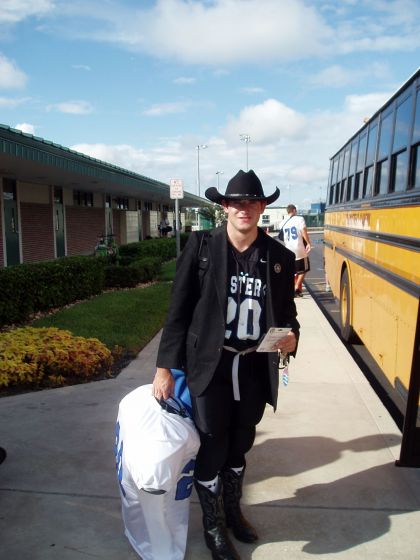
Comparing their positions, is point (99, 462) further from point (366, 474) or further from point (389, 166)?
point (389, 166)

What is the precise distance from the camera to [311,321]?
8766 mm

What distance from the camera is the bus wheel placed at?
7.29 metres

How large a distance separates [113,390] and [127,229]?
85.2 ft

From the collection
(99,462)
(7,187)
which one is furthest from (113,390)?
(7,187)

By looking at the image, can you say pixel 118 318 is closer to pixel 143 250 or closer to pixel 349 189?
pixel 349 189

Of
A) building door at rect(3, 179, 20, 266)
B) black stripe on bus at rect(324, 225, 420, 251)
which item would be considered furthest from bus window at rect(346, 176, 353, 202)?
building door at rect(3, 179, 20, 266)

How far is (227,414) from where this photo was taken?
9.12ft

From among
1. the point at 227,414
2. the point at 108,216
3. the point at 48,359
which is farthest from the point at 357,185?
the point at 108,216

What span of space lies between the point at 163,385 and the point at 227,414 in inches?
14.0

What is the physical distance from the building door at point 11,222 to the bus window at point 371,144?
38.9ft

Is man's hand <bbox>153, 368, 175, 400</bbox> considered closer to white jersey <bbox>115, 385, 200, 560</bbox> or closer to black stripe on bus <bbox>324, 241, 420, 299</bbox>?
white jersey <bbox>115, 385, 200, 560</bbox>

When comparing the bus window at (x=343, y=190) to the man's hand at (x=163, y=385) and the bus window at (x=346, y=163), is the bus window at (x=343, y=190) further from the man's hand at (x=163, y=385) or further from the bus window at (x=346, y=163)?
the man's hand at (x=163, y=385)

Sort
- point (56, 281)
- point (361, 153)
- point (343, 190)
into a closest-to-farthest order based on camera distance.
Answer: point (361, 153), point (343, 190), point (56, 281)

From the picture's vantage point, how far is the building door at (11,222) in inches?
615
